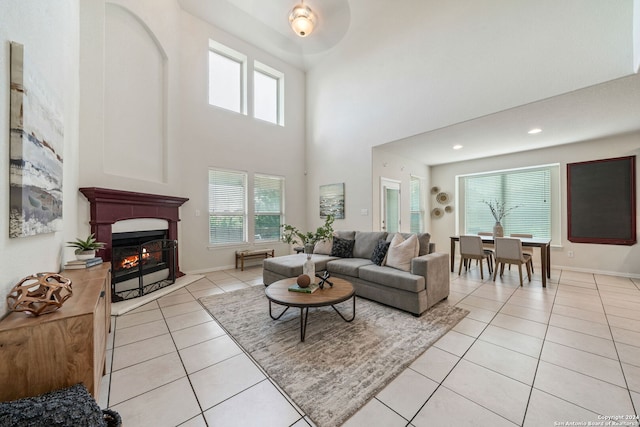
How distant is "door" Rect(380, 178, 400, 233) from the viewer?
5.42 m

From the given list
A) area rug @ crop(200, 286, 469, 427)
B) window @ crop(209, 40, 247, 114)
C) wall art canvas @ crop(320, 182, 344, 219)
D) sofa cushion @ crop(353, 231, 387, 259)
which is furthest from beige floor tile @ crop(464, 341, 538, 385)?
window @ crop(209, 40, 247, 114)

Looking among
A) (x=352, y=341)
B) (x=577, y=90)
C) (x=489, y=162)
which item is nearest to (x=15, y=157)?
(x=352, y=341)

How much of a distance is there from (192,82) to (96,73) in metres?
1.89

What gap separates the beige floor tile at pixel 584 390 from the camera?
1464mm

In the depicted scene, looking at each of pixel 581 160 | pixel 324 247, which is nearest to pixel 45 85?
pixel 324 247

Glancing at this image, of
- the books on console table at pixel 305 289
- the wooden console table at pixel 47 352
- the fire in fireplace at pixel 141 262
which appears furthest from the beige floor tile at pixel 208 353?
the fire in fireplace at pixel 141 262

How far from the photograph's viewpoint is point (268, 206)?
601cm

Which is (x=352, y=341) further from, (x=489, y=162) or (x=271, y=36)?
(x=271, y=36)

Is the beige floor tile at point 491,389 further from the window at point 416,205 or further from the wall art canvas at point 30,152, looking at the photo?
the window at point 416,205

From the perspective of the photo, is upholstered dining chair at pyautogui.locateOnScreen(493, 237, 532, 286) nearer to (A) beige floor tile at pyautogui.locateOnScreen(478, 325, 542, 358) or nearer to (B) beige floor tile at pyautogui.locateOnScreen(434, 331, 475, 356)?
(A) beige floor tile at pyautogui.locateOnScreen(478, 325, 542, 358)

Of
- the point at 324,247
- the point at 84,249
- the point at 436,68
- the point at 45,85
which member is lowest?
the point at 324,247

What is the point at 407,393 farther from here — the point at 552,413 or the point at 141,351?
the point at 141,351

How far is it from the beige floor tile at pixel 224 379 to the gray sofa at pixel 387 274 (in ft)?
5.33

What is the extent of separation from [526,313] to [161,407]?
3.63m
